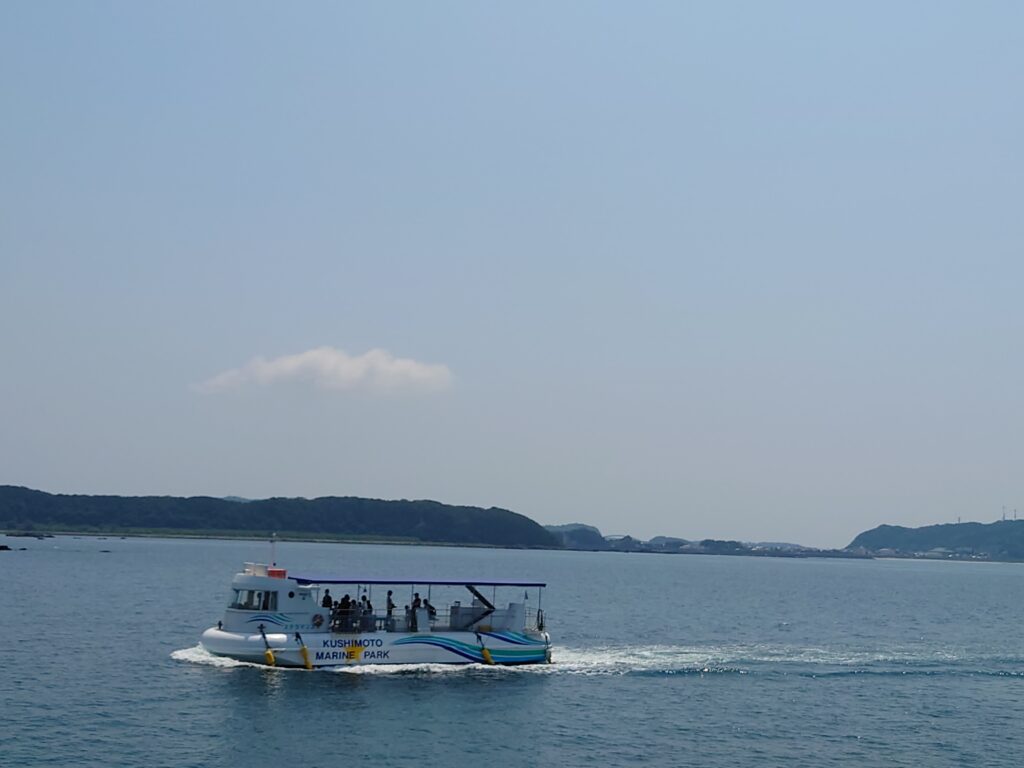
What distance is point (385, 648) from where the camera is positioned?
5562cm

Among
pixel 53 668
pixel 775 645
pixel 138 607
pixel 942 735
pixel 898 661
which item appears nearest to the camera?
pixel 942 735

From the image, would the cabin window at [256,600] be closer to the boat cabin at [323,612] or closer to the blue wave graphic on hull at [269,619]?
the boat cabin at [323,612]

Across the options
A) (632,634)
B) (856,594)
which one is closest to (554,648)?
(632,634)

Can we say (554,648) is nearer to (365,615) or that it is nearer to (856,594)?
(365,615)

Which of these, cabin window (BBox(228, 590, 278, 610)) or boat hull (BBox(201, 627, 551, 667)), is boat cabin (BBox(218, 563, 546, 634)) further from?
boat hull (BBox(201, 627, 551, 667))

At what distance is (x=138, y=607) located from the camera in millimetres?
87312

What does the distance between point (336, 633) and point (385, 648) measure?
250cm

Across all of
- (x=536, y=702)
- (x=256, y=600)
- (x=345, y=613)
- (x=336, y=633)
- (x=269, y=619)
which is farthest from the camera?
(x=345, y=613)

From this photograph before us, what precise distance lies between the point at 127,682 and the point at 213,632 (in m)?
6.10

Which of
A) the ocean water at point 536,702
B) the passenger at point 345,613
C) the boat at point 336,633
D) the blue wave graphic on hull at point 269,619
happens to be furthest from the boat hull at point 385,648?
the passenger at point 345,613

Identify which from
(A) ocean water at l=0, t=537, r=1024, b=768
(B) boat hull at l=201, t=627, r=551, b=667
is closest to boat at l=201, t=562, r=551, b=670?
(B) boat hull at l=201, t=627, r=551, b=667

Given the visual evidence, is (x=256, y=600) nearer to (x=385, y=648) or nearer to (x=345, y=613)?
(x=345, y=613)

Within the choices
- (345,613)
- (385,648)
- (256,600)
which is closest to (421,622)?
(385,648)

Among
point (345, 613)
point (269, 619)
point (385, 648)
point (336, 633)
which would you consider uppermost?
point (345, 613)
